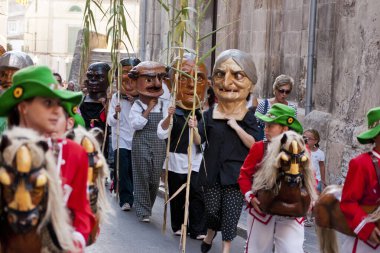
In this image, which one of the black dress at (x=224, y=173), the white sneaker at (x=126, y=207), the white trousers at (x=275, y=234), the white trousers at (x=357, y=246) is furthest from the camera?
the white sneaker at (x=126, y=207)

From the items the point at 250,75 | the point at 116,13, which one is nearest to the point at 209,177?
the point at 250,75

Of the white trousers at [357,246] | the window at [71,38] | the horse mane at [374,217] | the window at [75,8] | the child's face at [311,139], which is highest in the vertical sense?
the window at [75,8]

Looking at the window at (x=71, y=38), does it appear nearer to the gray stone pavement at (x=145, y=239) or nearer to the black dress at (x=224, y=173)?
the gray stone pavement at (x=145, y=239)

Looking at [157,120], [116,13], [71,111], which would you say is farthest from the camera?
[157,120]

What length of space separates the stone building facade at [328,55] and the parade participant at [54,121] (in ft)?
27.1

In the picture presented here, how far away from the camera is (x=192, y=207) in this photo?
455 inches

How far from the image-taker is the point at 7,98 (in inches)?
211

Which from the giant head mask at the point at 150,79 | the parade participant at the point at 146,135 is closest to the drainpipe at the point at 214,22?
the parade participant at the point at 146,135

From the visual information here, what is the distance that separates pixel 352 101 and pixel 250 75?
4639 millimetres

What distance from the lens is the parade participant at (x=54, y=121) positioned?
17.1ft

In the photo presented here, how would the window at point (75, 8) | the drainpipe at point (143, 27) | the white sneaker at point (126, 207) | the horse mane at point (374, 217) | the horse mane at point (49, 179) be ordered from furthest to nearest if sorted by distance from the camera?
the window at point (75, 8), the drainpipe at point (143, 27), the white sneaker at point (126, 207), the horse mane at point (374, 217), the horse mane at point (49, 179)

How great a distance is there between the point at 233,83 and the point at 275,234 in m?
1.89

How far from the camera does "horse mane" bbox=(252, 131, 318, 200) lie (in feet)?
25.4

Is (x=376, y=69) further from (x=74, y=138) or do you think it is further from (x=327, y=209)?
(x=74, y=138)
